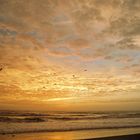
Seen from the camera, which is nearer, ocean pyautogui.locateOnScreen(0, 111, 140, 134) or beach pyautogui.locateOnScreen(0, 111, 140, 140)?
beach pyautogui.locateOnScreen(0, 111, 140, 140)

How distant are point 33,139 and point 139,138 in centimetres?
760

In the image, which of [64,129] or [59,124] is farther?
[59,124]

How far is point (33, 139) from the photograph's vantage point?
1359cm

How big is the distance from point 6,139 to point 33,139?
1.59 metres

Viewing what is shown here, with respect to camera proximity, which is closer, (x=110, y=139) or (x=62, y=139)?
(x=110, y=139)

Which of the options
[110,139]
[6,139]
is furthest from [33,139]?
[110,139]

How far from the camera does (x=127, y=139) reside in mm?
7578

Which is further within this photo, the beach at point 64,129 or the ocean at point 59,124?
the ocean at point 59,124

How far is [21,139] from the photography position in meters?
13.7

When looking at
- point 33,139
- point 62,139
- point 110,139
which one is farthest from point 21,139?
point 110,139

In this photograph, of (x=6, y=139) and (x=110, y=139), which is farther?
(x=6, y=139)

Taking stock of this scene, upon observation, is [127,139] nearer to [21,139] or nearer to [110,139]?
[110,139]

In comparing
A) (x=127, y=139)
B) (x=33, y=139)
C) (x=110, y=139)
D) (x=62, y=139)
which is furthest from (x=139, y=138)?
(x=33, y=139)

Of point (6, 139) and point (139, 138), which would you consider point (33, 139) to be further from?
point (139, 138)
